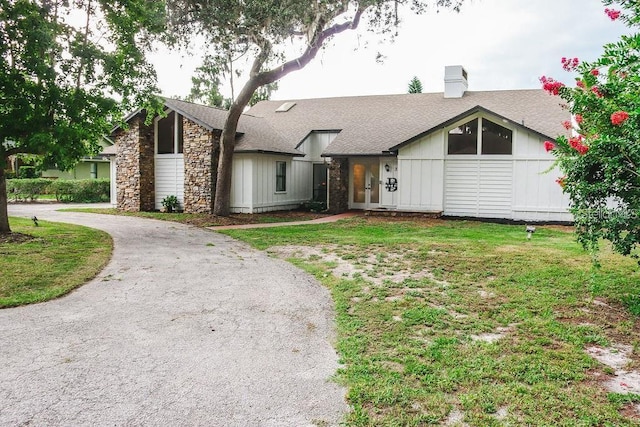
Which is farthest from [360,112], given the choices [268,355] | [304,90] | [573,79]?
[304,90]

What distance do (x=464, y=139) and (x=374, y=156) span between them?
340cm

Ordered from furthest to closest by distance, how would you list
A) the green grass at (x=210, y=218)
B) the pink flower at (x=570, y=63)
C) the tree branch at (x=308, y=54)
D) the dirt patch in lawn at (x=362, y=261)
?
the green grass at (x=210, y=218) → the tree branch at (x=308, y=54) → the dirt patch in lawn at (x=362, y=261) → the pink flower at (x=570, y=63)

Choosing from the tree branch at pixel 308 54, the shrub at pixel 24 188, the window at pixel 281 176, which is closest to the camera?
the tree branch at pixel 308 54

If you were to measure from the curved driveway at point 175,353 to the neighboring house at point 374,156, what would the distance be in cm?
1001

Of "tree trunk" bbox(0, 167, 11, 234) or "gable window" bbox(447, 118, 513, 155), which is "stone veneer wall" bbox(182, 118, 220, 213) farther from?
"gable window" bbox(447, 118, 513, 155)

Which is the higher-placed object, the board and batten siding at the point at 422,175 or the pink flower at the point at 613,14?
the pink flower at the point at 613,14

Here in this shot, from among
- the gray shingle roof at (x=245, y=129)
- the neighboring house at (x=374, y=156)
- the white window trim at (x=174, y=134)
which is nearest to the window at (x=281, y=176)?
the neighboring house at (x=374, y=156)

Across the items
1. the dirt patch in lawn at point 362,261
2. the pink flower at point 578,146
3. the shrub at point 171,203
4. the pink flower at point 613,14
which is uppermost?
the pink flower at point 613,14

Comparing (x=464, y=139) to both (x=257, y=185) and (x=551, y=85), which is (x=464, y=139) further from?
(x=551, y=85)

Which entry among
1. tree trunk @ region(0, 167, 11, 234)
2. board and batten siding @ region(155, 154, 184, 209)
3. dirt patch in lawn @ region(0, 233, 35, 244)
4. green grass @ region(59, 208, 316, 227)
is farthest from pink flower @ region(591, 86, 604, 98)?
board and batten siding @ region(155, 154, 184, 209)

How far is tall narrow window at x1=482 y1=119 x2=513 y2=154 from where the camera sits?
15.8 metres

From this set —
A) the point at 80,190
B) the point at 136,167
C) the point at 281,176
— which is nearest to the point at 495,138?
the point at 281,176

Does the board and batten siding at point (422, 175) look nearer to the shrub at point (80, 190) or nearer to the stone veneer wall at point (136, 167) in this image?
the stone veneer wall at point (136, 167)

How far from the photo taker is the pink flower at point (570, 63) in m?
5.75
